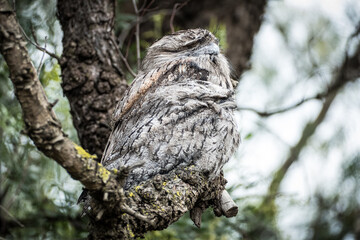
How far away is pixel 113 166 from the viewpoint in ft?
8.18

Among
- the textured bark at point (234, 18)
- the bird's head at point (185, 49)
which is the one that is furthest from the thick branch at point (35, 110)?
the textured bark at point (234, 18)

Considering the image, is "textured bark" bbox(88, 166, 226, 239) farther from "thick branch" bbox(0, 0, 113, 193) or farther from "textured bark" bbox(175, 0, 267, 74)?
"textured bark" bbox(175, 0, 267, 74)

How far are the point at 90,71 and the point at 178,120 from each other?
1.25 m

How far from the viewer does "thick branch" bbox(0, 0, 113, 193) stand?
168cm

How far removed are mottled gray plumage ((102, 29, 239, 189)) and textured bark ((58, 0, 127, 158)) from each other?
62 cm

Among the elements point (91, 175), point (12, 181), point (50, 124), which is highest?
point (50, 124)

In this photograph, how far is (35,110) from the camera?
173 centimetres

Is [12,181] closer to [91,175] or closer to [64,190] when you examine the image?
[64,190]

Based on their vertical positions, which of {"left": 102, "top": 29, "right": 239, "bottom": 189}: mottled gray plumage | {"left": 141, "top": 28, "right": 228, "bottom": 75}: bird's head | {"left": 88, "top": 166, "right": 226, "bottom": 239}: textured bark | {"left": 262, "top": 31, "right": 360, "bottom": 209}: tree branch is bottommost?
{"left": 262, "top": 31, "right": 360, "bottom": 209}: tree branch

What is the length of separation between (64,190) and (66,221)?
36cm

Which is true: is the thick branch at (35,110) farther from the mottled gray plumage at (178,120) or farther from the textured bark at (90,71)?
the textured bark at (90,71)

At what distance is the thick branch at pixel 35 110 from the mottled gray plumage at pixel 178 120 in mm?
574

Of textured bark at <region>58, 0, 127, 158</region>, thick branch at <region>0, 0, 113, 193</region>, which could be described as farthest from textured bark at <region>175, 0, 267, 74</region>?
thick branch at <region>0, 0, 113, 193</region>

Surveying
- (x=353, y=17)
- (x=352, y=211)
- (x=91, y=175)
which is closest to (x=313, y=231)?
(x=352, y=211)
